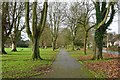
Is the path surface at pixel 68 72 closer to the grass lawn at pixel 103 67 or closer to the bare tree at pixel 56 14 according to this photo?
the grass lawn at pixel 103 67

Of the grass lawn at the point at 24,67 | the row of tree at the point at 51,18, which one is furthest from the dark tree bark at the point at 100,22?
the grass lawn at the point at 24,67

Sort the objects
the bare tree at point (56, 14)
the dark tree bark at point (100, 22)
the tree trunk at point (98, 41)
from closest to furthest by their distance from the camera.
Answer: the dark tree bark at point (100, 22), the tree trunk at point (98, 41), the bare tree at point (56, 14)

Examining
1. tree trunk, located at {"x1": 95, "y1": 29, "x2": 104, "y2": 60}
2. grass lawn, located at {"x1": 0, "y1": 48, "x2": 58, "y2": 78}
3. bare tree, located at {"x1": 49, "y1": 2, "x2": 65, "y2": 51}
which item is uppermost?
bare tree, located at {"x1": 49, "y1": 2, "x2": 65, "y2": 51}

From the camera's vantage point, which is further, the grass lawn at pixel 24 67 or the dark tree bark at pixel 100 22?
the dark tree bark at pixel 100 22

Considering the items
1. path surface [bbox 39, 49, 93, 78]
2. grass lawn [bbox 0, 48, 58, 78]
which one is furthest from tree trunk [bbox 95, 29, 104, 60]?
path surface [bbox 39, 49, 93, 78]

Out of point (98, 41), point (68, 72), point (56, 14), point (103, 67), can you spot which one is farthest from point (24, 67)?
point (56, 14)

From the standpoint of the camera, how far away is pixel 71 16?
48.0 meters

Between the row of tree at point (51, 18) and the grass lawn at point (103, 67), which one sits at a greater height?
the row of tree at point (51, 18)

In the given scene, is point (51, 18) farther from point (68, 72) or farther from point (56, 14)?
point (68, 72)

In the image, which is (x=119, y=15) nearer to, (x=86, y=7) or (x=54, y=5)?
(x=86, y=7)

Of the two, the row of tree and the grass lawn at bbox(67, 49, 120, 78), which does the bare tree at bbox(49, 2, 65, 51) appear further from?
the grass lawn at bbox(67, 49, 120, 78)

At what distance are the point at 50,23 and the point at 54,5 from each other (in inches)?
261

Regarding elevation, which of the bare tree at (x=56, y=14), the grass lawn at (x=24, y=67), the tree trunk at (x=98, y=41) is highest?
the bare tree at (x=56, y=14)

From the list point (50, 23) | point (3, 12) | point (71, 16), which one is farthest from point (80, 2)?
point (50, 23)
